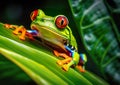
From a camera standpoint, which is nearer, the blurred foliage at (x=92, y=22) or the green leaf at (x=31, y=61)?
the green leaf at (x=31, y=61)

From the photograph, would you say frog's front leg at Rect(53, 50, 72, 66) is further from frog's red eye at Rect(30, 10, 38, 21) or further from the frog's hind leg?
frog's red eye at Rect(30, 10, 38, 21)

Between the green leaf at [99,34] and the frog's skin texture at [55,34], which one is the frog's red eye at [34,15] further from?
the green leaf at [99,34]

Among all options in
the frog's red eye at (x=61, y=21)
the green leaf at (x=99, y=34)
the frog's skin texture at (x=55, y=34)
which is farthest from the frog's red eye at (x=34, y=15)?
the green leaf at (x=99, y=34)

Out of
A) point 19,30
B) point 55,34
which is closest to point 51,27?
point 55,34

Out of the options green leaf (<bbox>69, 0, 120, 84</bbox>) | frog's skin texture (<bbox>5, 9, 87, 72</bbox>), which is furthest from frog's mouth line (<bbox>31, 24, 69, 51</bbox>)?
green leaf (<bbox>69, 0, 120, 84</bbox>)

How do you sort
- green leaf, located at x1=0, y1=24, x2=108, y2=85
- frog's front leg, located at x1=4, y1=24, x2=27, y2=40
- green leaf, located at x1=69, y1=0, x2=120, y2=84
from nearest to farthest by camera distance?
green leaf, located at x1=0, y1=24, x2=108, y2=85, frog's front leg, located at x1=4, y1=24, x2=27, y2=40, green leaf, located at x1=69, y1=0, x2=120, y2=84

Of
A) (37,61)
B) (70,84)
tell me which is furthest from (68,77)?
(37,61)

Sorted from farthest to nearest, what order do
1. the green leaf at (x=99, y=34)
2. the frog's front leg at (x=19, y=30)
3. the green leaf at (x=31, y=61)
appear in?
the green leaf at (x=99, y=34) < the frog's front leg at (x=19, y=30) < the green leaf at (x=31, y=61)
